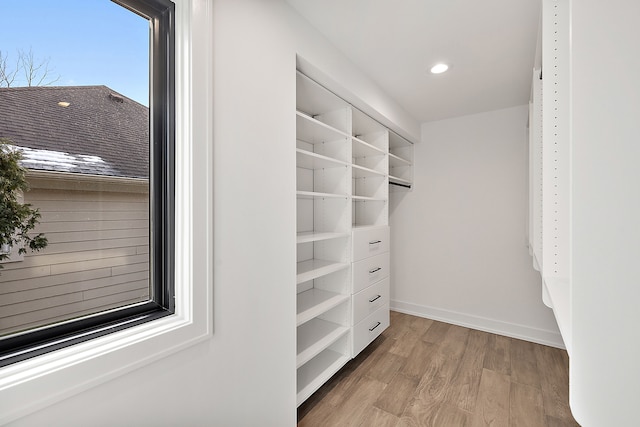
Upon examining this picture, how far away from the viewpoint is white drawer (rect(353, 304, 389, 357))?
84.3 inches

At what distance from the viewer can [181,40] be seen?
3.37 feet

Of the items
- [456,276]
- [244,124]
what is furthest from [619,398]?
[456,276]

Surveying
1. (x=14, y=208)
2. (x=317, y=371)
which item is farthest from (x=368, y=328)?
(x=14, y=208)

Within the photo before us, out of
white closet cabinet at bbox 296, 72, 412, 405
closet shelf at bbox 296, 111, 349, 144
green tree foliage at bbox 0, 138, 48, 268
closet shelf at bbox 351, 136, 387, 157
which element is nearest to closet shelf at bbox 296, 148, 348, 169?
white closet cabinet at bbox 296, 72, 412, 405

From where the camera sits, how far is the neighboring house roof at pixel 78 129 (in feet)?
2.54

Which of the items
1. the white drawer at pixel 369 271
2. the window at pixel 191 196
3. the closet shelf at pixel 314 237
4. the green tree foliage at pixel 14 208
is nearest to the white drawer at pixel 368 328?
the white drawer at pixel 369 271

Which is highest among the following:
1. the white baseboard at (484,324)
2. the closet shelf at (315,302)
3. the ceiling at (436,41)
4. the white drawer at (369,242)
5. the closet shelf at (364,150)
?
the ceiling at (436,41)

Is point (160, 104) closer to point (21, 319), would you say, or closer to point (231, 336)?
point (21, 319)

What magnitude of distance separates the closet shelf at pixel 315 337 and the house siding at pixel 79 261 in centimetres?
106

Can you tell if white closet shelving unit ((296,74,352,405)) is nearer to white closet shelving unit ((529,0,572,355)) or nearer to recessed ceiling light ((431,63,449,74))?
recessed ceiling light ((431,63,449,74))

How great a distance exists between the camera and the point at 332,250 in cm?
218

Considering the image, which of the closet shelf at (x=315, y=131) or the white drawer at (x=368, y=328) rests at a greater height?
the closet shelf at (x=315, y=131)

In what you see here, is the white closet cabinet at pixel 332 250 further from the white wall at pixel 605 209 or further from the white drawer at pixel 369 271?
the white wall at pixel 605 209

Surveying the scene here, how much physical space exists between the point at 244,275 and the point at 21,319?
672 mm
